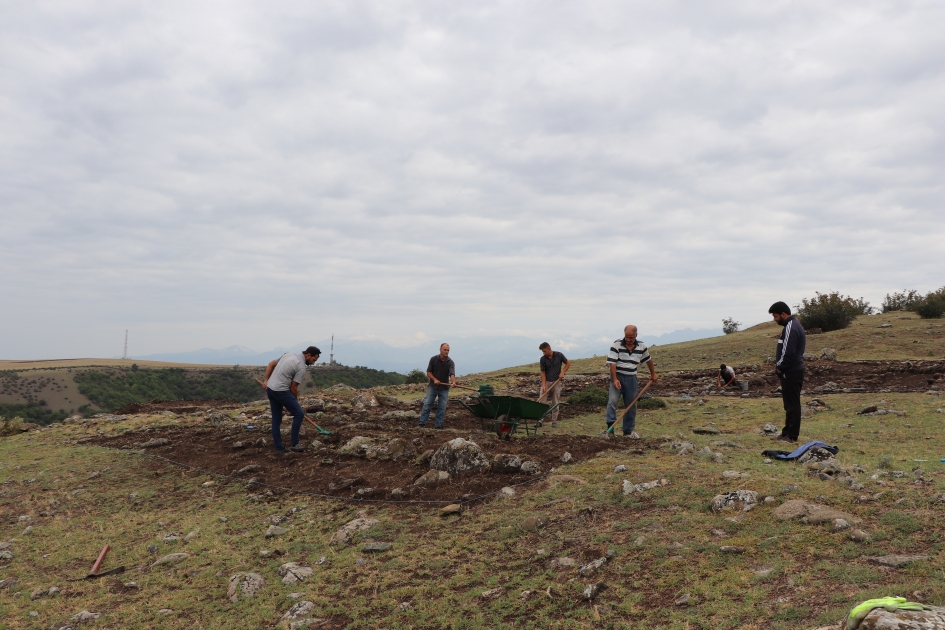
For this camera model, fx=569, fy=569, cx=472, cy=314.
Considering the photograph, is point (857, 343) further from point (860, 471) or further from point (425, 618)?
point (425, 618)

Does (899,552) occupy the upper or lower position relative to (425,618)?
upper

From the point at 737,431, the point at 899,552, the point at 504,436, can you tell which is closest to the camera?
the point at 899,552

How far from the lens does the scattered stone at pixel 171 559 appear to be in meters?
6.32

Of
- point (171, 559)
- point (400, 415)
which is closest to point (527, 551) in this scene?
point (171, 559)

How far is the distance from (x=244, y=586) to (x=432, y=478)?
9.91ft

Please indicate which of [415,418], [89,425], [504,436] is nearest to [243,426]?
[415,418]

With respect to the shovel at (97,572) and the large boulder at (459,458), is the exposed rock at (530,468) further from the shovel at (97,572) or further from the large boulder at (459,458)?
the shovel at (97,572)

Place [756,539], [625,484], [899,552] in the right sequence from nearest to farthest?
[899,552], [756,539], [625,484]

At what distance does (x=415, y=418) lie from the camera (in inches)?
565

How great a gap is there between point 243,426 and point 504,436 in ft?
22.0

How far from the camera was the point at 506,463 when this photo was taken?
8016 mm

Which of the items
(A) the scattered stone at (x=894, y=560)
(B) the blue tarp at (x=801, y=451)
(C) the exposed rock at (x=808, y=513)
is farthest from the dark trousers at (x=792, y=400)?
(A) the scattered stone at (x=894, y=560)

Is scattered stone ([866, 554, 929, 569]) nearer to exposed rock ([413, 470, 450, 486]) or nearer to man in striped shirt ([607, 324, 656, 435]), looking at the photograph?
exposed rock ([413, 470, 450, 486])

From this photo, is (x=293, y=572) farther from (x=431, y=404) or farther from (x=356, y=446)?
(x=431, y=404)
